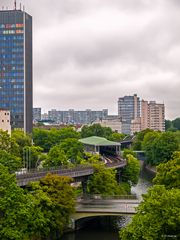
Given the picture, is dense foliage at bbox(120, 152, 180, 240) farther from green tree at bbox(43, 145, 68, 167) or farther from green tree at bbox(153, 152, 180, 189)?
green tree at bbox(43, 145, 68, 167)

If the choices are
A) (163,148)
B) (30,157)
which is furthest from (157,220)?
(163,148)

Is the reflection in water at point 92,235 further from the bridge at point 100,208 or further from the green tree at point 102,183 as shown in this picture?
the green tree at point 102,183

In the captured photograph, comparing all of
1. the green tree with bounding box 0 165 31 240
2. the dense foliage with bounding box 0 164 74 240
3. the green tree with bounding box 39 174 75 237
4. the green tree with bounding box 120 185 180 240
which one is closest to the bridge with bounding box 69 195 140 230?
the green tree with bounding box 39 174 75 237

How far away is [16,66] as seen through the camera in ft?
506

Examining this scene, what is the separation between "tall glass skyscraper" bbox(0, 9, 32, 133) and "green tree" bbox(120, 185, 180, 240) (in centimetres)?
11439

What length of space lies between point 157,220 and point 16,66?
120005 mm

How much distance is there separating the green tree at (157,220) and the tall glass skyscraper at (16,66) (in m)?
114

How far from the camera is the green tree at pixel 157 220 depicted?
3862 cm

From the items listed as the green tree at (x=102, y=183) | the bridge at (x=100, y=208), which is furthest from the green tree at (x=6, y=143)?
the bridge at (x=100, y=208)

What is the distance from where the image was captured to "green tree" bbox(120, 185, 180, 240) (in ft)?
127

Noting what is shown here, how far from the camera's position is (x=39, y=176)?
202ft

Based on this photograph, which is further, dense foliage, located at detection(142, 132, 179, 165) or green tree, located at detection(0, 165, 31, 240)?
dense foliage, located at detection(142, 132, 179, 165)

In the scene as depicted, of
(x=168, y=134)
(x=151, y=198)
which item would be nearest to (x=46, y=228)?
(x=151, y=198)

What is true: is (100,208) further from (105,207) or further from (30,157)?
(30,157)
